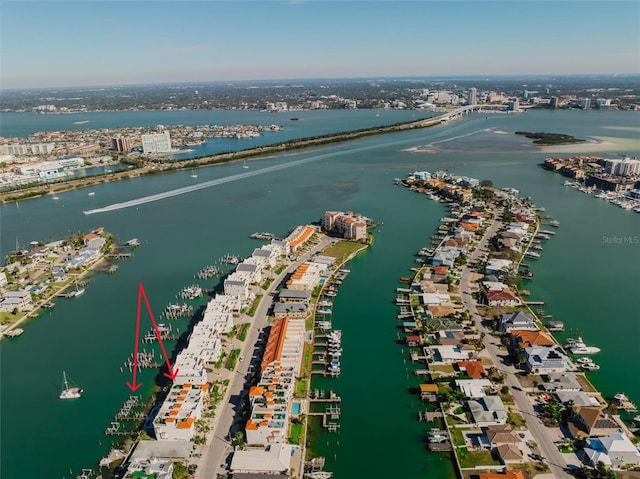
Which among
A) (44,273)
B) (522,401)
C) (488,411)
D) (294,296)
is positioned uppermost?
(294,296)

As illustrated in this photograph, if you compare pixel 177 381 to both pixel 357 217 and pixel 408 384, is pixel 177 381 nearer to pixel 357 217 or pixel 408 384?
pixel 408 384

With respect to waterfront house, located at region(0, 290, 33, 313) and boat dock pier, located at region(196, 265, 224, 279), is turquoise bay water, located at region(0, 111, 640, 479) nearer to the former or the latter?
boat dock pier, located at region(196, 265, 224, 279)

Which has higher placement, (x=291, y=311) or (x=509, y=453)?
(x=291, y=311)

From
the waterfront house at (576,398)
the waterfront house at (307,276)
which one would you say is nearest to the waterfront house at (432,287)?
the waterfront house at (307,276)

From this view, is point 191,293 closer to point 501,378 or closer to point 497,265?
point 501,378

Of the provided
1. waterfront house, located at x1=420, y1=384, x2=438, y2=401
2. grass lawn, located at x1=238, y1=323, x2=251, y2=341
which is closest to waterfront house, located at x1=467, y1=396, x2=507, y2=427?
waterfront house, located at x1=420, y1=384, x2=438, y2=401

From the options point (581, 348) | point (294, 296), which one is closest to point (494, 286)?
point (581, 348)
